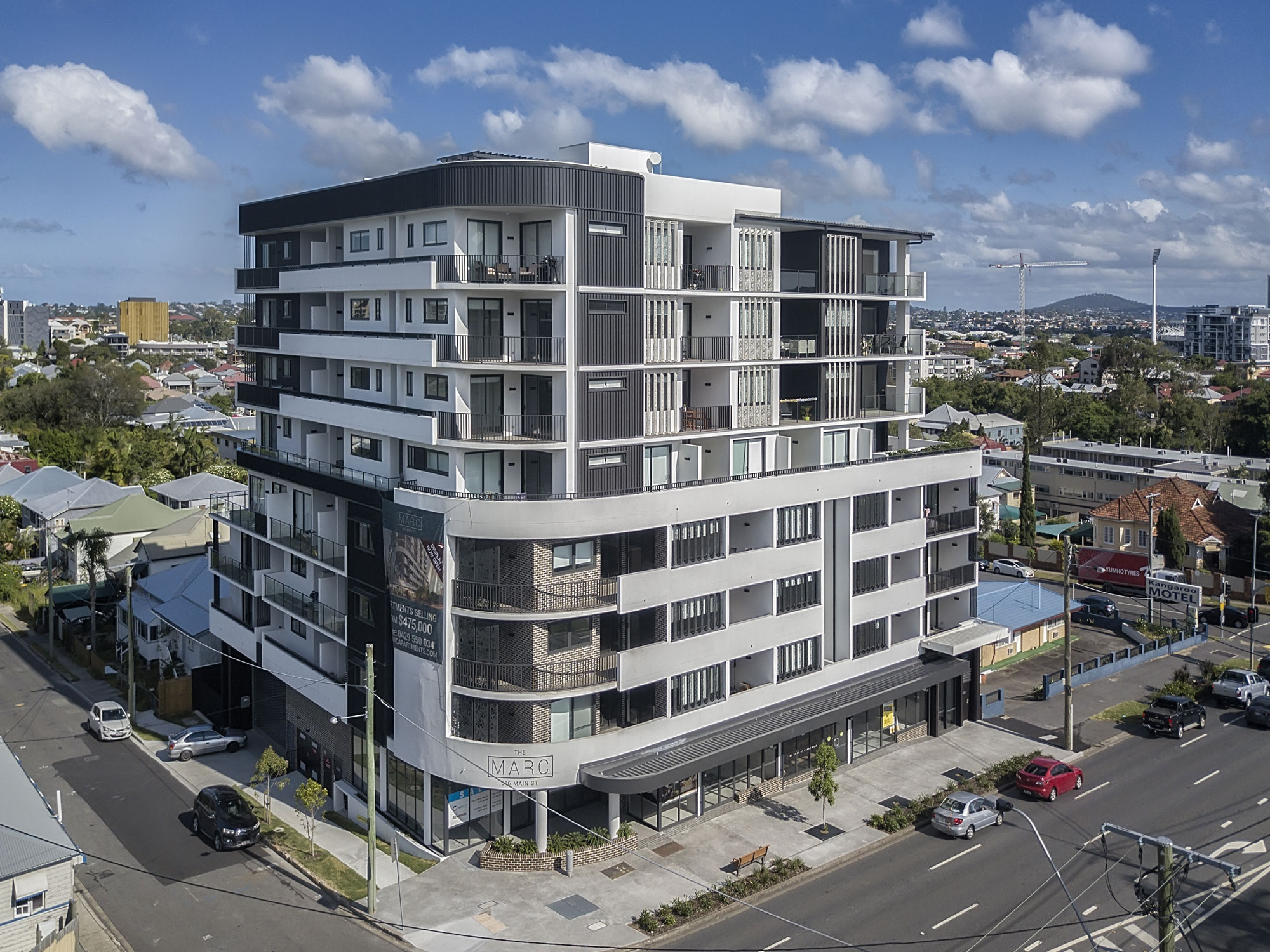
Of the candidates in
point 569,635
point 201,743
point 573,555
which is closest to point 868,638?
point 569,635

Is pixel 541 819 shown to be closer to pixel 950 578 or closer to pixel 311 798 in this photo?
pixel 311 798

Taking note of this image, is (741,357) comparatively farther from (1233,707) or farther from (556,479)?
(1233,707)

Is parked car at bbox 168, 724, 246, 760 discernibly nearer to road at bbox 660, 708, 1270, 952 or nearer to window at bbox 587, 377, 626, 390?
window at bbox 587, 377, 626, 390

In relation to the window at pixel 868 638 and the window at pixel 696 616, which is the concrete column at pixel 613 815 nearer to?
the window at pixel 696 616

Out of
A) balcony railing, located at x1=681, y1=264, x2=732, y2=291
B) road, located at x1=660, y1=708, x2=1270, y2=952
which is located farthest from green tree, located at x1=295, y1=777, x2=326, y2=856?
balcony railing, located at x1=681, y1=264, x2=732, y2=291

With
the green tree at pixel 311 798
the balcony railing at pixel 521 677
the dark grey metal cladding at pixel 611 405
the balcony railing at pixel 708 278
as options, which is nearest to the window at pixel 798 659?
the balcony railing at pixel 521 677
